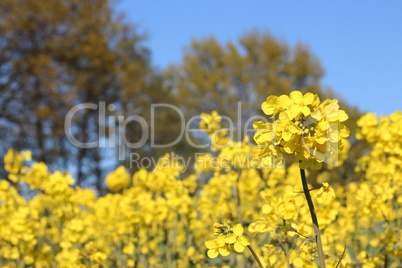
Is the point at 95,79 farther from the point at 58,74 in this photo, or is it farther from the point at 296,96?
the point at 296,96

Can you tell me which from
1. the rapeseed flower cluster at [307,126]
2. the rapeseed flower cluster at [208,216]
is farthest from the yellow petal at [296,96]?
the rapeseed flower cluster at [208,216]

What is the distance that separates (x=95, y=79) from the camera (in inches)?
712

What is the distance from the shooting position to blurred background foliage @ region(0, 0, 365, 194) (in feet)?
51.8

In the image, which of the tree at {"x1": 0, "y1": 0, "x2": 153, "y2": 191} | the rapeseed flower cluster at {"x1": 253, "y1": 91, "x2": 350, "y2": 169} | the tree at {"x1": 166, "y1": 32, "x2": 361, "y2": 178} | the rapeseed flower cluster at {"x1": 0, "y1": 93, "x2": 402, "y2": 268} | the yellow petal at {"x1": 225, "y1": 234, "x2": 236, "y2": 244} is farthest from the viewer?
the tree at {"x1": 166, "y1": 32, "x2": 361, "y2": 178}

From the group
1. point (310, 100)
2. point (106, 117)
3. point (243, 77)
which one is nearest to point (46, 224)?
point (310, 100)

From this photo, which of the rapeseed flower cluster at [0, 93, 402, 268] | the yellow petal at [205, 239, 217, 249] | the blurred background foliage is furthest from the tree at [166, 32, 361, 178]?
the yellow petal at [205, 239, 217, 249]

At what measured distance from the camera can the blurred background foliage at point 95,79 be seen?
621 inches

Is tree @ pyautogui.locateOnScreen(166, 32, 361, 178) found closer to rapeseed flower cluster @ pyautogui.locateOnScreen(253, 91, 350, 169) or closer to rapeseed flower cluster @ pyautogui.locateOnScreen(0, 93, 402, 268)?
rapeseed flower cluster @ pyautogui.locateOnScreen(0, 93, 402, 268)

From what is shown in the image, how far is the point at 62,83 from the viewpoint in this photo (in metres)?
16.5

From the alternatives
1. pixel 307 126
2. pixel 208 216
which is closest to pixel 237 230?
pixel 307 126

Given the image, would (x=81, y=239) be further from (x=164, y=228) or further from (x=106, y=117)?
(x=106, y=117)

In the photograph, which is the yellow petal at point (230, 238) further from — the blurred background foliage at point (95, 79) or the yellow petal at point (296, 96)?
the blurred background foliage at point (95, 79)

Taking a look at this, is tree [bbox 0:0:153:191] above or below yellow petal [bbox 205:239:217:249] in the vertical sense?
above

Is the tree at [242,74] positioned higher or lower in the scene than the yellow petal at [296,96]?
higher
